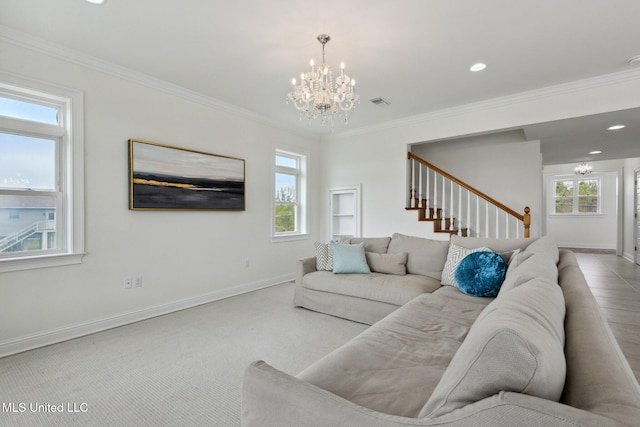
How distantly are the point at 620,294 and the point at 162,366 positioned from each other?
5597mm

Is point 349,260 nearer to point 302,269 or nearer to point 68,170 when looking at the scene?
point 302,269

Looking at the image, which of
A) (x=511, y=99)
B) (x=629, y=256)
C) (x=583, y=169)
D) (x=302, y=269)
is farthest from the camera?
(x=583, y=169)

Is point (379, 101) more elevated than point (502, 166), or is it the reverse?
point (379, 101)

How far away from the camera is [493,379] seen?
74 centimetres

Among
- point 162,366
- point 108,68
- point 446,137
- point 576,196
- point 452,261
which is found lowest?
point 162,366

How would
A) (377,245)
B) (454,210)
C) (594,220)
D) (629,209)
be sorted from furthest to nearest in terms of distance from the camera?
(594,220) → (629,209) → (454,210) → (377,245)

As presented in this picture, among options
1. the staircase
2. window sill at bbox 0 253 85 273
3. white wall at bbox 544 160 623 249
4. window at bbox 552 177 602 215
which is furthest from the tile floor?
window sill at bbox 0 253 85 273

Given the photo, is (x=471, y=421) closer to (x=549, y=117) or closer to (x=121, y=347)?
(x=121, y=347)

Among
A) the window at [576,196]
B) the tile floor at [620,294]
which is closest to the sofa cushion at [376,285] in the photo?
the tile floor at [620,294]

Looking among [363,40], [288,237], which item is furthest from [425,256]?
[288,237]

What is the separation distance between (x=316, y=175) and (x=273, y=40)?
337cm

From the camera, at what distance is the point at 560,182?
9.81 meters

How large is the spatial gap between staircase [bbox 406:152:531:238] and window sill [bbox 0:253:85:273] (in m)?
4.34

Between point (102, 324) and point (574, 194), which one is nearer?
point (102, 324)
